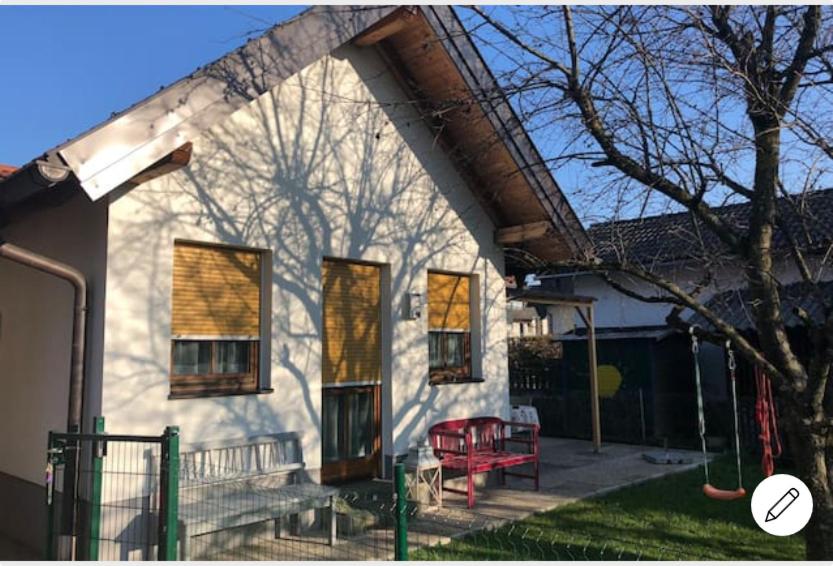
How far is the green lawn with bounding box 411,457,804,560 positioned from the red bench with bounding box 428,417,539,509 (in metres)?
0.88

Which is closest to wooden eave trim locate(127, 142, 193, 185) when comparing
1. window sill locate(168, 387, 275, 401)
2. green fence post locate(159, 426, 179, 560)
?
window sill locate(168, 387, 275, 401)

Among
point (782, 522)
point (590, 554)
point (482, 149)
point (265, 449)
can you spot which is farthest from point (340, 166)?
point (782, 522)

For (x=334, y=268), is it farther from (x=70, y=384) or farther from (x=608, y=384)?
(x=608, y=384)

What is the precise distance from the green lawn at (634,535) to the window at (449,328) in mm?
2556

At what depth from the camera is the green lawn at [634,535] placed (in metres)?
6.47

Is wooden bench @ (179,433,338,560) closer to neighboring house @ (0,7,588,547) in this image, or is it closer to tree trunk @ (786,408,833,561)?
neighboring house @ (0,7,588,547)

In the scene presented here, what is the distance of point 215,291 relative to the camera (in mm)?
7195

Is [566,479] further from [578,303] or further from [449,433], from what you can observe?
[578,303]

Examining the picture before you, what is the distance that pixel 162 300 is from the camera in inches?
261

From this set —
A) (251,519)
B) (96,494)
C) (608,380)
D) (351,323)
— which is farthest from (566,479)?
(96,494)

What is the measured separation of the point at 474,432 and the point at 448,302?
1930 millimetres

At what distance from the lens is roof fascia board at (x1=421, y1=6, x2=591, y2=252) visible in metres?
7.96

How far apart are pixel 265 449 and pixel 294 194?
2916 millimetres

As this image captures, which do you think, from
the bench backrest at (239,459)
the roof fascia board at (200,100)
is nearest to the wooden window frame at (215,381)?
the bench backrest at (239,459)
